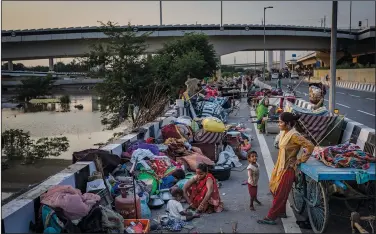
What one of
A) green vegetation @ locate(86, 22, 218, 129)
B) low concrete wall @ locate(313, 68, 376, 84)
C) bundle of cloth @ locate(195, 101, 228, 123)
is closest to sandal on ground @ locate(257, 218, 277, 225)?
bundle of cloth @ locate(195, 101, 228, 123)

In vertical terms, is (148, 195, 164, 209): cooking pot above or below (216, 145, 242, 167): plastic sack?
below

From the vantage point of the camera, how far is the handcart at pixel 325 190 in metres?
4.92

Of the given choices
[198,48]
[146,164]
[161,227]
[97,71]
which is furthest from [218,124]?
[198,48]

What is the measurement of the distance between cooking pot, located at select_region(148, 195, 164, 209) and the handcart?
2.08 metres

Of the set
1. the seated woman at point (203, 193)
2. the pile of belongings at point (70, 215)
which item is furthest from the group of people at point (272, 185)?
the pile of belongings at point (70, 215)

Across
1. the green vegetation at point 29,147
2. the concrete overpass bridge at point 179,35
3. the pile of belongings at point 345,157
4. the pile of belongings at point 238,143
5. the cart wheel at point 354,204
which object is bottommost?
the green vegetation at point 29,147

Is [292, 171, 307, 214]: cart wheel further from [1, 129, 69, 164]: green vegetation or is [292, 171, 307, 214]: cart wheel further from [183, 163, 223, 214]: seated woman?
[1, 129, 69, 164]: green vegetation

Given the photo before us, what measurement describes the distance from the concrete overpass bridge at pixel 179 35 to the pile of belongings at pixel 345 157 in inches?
1151

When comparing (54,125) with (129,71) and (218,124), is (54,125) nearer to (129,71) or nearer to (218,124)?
(129,71)

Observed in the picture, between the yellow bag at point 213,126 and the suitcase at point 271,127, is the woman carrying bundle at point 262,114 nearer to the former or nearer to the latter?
the suitcase at point 271,127

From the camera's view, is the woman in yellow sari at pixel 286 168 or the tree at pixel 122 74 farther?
the tree at pixel 122 74

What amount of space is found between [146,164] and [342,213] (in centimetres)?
344

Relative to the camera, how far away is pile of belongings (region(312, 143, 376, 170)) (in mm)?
5184

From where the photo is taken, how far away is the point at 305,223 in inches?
212
